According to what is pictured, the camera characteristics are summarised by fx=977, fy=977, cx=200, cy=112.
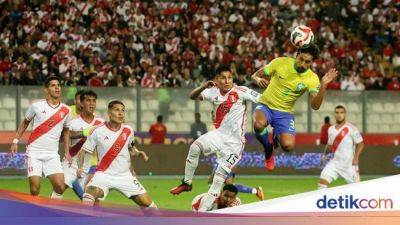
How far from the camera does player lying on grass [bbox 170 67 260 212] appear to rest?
50.4 ft

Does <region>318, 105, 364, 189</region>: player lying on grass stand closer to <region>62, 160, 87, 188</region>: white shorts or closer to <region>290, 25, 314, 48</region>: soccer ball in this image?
<region>290, 25, 314, 48</region>: soccer ball

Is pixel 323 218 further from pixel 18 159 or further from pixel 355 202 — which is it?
pixel 18 159

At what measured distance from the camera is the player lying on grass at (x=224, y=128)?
15370 mm

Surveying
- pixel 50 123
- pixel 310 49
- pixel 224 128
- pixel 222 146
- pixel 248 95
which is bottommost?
pixel 222 146

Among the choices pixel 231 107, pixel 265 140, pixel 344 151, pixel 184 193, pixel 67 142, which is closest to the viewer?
pixel 67 142

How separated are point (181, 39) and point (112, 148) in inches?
721

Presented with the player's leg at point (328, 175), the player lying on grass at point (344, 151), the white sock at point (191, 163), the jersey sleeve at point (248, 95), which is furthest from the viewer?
the player lying on grass at point (344, 151)

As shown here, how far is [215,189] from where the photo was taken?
14773mm

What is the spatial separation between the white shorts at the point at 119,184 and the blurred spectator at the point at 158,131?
50.9 ft

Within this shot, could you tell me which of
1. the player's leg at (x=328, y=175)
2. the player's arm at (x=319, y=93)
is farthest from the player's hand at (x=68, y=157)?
the player's leg at (x=328, y=175)

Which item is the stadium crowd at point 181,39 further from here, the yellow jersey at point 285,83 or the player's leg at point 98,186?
the player's leg at point 98,186

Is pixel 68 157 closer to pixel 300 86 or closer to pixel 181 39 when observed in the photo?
pixel 300 86

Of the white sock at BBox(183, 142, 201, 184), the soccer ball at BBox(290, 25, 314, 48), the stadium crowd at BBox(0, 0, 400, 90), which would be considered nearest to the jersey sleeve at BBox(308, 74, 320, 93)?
the soccer ball at BBox(290, 25, 314, 48)

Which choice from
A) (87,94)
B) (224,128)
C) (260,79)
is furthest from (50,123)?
(260,79)
